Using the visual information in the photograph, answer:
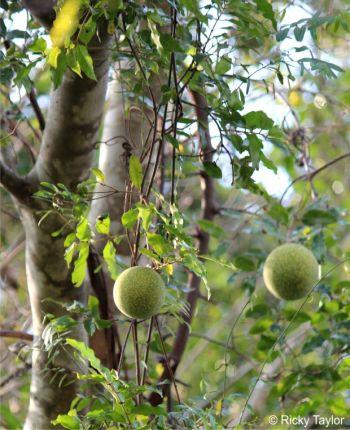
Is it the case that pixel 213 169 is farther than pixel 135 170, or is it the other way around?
pixel 213 169

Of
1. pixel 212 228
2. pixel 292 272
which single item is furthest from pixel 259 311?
pixel 292 272

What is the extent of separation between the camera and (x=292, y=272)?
7.35ft

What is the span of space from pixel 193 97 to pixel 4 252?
157 cm

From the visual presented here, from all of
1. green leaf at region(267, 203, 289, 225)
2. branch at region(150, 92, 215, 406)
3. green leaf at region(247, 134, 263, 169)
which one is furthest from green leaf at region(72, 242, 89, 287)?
green leaf at region(267, 203, 289, 225)

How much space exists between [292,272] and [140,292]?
0.73m

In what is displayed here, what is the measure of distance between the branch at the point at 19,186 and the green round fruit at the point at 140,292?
0.57 meters

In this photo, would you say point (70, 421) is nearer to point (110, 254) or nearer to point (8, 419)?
point (110, 254)

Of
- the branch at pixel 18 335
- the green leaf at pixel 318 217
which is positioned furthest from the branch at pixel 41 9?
the green leaf at pixel 318 217

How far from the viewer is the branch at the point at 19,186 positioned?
2117mm

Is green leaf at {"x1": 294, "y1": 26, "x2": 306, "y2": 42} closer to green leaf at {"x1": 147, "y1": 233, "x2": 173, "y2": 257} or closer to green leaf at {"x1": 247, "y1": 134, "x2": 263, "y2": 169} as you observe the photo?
green leaf at {"x1": 247, "y1": 134, "x2": 263, "y2": 169}

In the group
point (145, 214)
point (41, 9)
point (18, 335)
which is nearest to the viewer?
point (145, 214)

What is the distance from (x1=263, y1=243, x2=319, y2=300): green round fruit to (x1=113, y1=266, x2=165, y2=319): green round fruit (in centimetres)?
67

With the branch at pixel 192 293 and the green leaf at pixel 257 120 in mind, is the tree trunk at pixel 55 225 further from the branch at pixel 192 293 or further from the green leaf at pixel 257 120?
the green leaf at pixel 257 120

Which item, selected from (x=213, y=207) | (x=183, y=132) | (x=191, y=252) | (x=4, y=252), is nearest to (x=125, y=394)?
(x=191, y=252)
